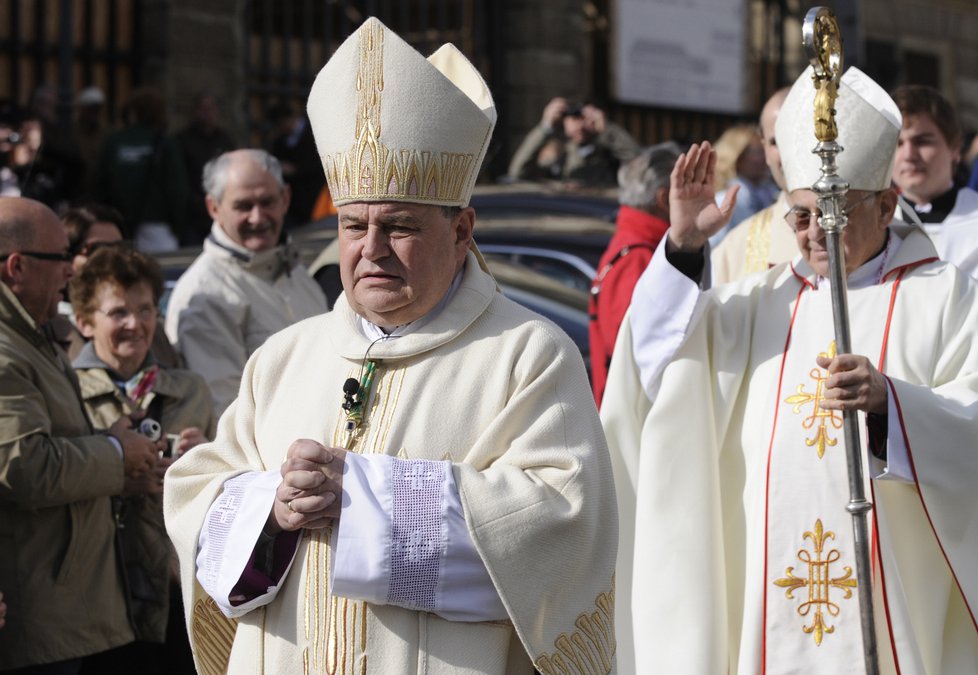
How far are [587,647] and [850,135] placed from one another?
1798mm

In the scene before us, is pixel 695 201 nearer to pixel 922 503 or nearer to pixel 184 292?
pixel 922 503

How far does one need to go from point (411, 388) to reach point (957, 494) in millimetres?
1579

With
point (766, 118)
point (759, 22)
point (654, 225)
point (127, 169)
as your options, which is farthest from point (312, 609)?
point (759, 22)

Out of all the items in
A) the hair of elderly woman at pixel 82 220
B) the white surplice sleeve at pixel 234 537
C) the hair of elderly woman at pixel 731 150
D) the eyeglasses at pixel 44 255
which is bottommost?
the white surplice sleeve at pixel 234 537

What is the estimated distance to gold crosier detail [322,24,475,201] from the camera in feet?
11.4

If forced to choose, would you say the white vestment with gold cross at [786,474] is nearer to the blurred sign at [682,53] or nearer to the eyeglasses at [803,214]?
the eyeglasses at [803,214]

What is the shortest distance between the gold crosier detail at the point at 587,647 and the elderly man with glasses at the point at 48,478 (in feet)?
5.64

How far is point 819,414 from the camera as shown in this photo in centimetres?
445

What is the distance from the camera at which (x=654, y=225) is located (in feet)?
19.9

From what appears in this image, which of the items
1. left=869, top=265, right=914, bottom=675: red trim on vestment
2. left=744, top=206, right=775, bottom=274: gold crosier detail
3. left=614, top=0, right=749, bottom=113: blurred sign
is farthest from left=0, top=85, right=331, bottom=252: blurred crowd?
left=614, top=0, right=749, bottom=113: blurred sign

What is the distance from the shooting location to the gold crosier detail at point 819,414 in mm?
4430

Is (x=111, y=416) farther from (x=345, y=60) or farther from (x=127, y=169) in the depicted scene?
(x=127, y=169)

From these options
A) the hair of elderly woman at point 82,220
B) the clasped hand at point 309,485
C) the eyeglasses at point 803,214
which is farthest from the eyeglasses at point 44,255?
the eyeglasses at point 803,214

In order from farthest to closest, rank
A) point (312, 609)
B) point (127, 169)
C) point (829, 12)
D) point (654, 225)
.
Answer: point (127, 169)
point (654, 225)
point (829, 12)
point (312, 609)
